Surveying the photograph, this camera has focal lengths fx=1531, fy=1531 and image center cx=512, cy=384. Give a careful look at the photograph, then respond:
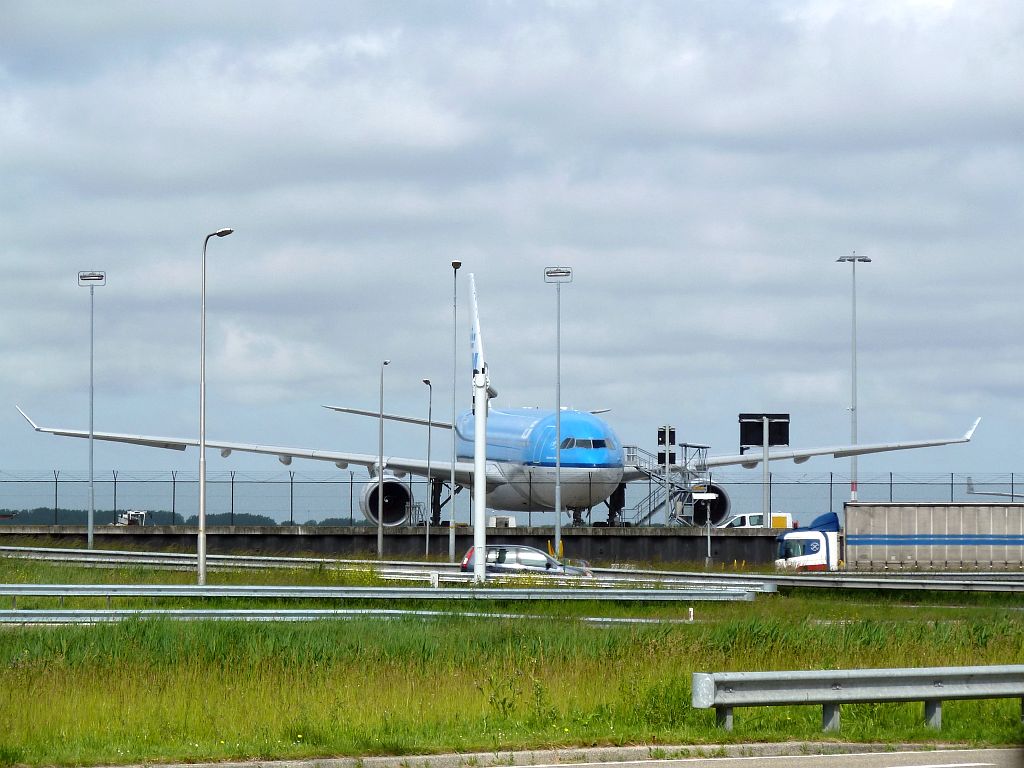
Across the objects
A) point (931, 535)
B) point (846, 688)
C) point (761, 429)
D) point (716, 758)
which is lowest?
point (931, 535)

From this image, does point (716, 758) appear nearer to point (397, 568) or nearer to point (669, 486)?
point (397, 568)

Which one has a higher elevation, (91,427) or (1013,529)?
(91,427)

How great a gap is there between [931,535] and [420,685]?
3791 cm

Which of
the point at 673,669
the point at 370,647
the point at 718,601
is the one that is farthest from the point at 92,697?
the point at 718,601

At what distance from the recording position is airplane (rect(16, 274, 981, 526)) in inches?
2144

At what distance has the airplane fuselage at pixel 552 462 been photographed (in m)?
54.2

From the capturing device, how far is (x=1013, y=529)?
50.3m

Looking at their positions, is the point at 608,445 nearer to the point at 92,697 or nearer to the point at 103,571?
the point at 103,571

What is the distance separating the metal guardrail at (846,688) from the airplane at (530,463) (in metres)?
39.5

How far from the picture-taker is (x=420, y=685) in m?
15.4

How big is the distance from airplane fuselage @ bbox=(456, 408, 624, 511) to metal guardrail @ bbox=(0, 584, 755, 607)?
26.2 m

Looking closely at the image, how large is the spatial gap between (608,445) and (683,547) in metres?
4.62

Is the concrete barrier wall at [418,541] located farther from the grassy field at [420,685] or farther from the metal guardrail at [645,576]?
the grassy field at [420,685]

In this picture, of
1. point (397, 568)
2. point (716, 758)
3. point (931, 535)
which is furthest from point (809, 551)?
point (716, 758)
